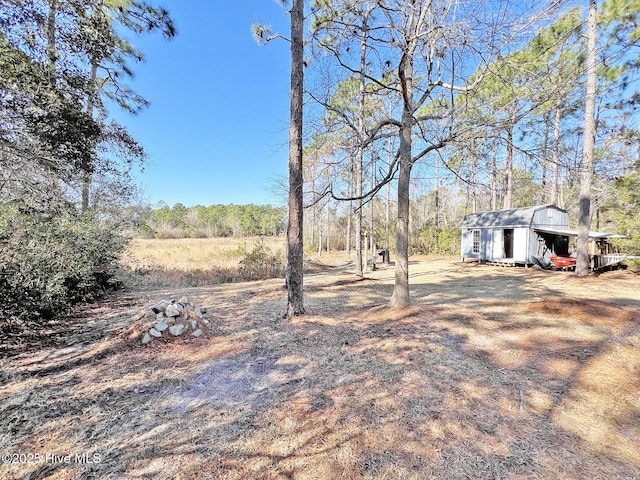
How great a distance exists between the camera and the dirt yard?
1.68 metres

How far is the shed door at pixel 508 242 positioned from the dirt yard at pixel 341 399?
30.3 feet

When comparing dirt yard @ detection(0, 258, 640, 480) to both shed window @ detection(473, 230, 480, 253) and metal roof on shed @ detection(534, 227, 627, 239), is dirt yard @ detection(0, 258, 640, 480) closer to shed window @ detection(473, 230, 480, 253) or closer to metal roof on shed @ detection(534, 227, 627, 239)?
metal roof on shed @ detection(534, 227, 627, 239)

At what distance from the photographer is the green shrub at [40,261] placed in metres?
3.66

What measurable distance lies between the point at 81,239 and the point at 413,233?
1841cm

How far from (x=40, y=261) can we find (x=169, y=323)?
2146 millimetres

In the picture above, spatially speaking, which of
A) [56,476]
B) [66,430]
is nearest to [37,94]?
[66,430]

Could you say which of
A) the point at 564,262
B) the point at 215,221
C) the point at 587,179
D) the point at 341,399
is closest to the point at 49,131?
the point at 341,399

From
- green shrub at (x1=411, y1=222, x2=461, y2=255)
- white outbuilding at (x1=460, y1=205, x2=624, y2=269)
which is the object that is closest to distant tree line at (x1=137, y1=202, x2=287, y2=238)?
green shrub at (x1=411, y1=222, x2=461, y2=255)

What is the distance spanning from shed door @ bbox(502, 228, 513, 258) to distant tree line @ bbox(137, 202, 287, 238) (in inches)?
868

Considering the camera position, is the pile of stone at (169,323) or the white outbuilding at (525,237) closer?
the pile of stone at (169,323)

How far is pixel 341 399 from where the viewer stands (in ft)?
7.63

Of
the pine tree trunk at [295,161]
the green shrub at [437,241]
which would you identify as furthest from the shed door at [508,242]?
the pine tree trunk at [295,161]

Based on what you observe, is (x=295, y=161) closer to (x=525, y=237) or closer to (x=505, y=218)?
(x=525, y=237)

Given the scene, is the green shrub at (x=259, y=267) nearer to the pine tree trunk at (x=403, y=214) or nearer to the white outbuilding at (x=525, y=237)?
the pine tree trunk at (x=403, y=214)
